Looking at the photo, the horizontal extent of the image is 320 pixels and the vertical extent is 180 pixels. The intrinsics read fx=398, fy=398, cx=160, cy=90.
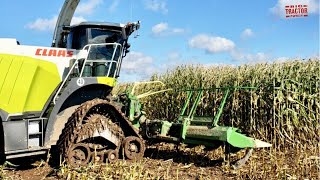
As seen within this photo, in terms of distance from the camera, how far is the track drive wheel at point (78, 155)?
219 inches

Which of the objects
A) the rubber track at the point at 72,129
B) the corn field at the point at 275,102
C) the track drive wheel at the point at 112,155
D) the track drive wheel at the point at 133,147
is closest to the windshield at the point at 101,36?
the rubber track at the point at 72,129

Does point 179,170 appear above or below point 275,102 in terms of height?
below

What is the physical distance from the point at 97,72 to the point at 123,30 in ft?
2.94

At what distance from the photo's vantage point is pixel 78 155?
5691 millimetres

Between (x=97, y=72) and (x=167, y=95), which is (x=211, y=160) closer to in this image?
(x=97, y=72)

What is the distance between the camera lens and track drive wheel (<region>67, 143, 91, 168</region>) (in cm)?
557

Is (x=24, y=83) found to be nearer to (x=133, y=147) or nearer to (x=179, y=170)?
(x=133, y=147)

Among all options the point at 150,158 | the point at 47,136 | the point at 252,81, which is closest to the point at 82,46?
the point at 47,136

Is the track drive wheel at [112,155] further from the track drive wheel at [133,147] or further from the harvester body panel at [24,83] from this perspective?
the harvester body panel at [24,83]

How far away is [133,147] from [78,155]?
3.31ft

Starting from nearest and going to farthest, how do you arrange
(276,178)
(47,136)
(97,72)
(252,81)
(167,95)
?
(276,178), (47,136), (97,72), (252,81), (167,95)

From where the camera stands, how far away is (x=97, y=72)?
6.51 meters

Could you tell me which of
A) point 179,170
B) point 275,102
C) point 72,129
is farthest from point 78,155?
point 275,102

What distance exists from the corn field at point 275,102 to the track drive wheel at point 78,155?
345 centimetres
